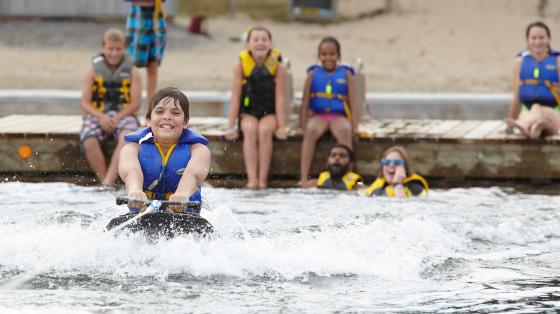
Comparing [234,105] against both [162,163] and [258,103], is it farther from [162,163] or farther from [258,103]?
[162,163]

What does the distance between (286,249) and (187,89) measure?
11.5m

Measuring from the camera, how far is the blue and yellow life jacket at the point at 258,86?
11.4 meters

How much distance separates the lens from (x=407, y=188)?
10.4 meters

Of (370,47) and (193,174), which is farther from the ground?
(370,47)

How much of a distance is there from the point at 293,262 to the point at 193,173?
32.8 inches

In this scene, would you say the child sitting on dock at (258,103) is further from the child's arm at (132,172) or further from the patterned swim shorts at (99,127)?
the child's arm at (132,172)

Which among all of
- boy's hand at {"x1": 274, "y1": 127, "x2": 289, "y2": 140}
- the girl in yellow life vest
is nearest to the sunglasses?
the girl in yellow life vest

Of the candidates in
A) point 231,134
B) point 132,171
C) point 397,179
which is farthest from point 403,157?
point 132,171

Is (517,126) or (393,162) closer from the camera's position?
(393,162)

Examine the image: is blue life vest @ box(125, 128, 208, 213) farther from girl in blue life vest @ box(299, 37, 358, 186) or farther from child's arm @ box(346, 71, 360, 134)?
child's arm @ box(346, 71, 360, 134)

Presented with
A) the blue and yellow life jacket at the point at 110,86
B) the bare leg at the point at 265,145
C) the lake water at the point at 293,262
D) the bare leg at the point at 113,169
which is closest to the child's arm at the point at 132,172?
the lake water at the point at 293,262

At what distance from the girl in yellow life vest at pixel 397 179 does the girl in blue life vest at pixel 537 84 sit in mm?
1315

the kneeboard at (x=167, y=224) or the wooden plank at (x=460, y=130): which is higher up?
the wooden plank at (x=460, y=130)

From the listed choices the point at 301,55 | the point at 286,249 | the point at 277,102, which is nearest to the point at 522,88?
the point at 277,102
